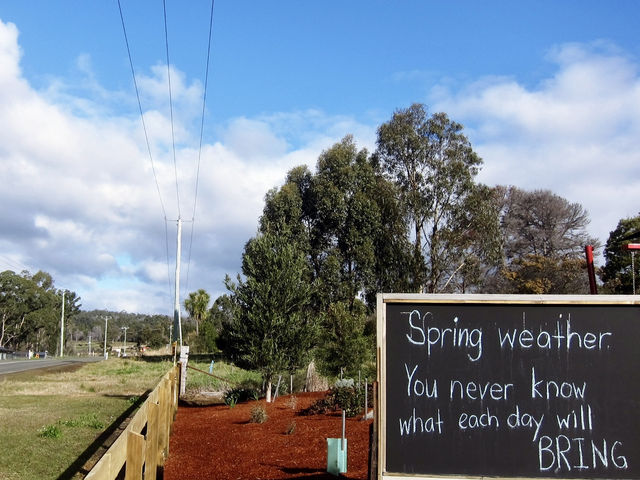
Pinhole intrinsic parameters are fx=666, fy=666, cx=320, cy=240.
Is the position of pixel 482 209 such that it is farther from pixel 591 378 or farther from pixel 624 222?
pixel 591 378

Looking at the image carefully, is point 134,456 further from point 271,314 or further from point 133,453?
point 271,314

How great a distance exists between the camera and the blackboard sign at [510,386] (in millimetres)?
4766

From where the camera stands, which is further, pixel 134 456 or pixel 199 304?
pixel 199 304

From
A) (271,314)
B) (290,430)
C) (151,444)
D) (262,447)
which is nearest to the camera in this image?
(151,444)

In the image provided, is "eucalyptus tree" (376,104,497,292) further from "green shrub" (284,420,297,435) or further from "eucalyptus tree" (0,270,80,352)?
"eucalyptus tree" (0,270,80,352)

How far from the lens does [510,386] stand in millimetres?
4938

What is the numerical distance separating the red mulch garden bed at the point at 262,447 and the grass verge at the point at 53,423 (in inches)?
61.3

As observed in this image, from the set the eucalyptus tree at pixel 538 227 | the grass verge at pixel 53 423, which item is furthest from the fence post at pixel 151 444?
the eucalyptus tree at pixel 538 227

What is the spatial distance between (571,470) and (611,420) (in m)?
0.47

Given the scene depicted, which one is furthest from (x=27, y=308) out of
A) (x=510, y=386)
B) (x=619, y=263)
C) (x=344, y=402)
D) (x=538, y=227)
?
(x=510, y=386)

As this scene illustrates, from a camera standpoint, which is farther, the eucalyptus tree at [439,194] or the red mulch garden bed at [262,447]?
the eucalyptus tree at [439,194]

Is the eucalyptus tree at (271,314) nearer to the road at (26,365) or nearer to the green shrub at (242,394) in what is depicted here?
the green shrub at (242,394)

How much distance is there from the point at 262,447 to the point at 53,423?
5988mm

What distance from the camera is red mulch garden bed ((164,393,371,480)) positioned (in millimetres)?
8648
